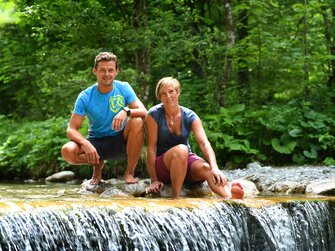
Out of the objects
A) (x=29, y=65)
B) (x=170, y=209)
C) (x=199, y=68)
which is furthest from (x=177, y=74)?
(x=170, y=209)

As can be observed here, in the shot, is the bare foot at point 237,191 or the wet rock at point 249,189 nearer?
the bare foot at point 237,191

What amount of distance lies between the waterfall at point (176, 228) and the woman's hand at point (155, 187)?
811mm

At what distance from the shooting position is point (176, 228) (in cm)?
423

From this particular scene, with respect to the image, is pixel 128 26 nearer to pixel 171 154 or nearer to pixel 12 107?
pixel 171 154

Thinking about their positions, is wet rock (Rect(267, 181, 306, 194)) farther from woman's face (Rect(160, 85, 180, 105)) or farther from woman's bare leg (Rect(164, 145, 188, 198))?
woman's face (Rect(160, 85, 180, 105))

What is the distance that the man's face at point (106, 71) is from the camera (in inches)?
207

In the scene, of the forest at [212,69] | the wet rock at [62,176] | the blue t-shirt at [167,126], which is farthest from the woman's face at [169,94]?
the wet rock at [62,176]

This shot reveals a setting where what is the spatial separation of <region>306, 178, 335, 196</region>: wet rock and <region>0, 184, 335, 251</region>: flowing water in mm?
746

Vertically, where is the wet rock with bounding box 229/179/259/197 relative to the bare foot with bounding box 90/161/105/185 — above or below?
below

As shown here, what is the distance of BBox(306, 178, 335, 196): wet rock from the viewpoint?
5.91 m

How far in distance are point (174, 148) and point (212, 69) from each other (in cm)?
577

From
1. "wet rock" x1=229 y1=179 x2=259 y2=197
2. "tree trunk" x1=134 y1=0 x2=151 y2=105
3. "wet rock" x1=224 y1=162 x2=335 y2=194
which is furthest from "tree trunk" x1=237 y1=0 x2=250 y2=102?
"wet rock" x1=229 y1=179 x2=259 y2=197

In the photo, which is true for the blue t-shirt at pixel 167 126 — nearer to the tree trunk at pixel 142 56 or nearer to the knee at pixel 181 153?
the knee at pixel 181 153

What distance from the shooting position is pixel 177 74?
443 inches
